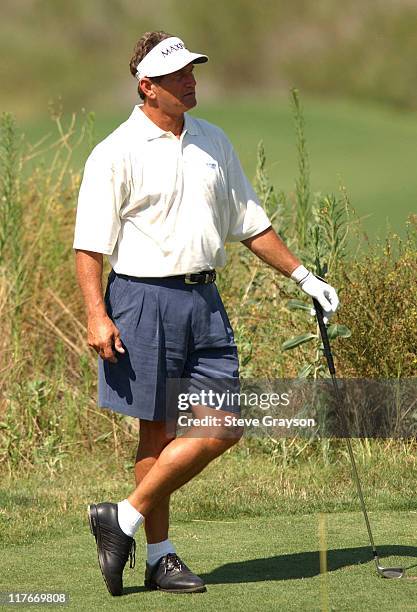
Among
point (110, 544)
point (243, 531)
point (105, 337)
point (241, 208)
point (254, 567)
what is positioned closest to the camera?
point (105, 337)

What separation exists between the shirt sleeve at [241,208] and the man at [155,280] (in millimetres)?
100

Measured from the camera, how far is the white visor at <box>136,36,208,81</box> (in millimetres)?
5277

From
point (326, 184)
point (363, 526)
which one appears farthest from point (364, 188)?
point (363, 526)

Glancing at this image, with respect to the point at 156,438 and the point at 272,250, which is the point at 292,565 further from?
the point at 272,250

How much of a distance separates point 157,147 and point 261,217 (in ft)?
1.77

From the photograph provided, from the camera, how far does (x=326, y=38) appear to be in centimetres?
3903

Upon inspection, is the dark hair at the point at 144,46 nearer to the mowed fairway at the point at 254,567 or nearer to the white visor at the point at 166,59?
the white visor at the point at 166,59

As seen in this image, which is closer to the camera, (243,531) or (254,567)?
(254,567)

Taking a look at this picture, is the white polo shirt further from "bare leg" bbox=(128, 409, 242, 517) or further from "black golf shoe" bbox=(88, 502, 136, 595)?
"black golf shoe" bbox=(88, 502, 136, 595)

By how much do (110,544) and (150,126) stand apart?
1511mm

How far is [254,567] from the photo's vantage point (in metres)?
5.62

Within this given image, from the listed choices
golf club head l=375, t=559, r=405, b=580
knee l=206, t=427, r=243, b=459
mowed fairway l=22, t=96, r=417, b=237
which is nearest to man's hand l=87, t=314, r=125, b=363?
knee l=206, t=427, r=243, b=459

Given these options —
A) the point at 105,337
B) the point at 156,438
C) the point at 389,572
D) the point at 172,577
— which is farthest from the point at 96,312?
the point at 389,572

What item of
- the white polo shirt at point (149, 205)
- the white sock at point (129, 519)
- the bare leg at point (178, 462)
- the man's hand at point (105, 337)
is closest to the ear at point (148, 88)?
the white polo shirt at point (149, 205)
